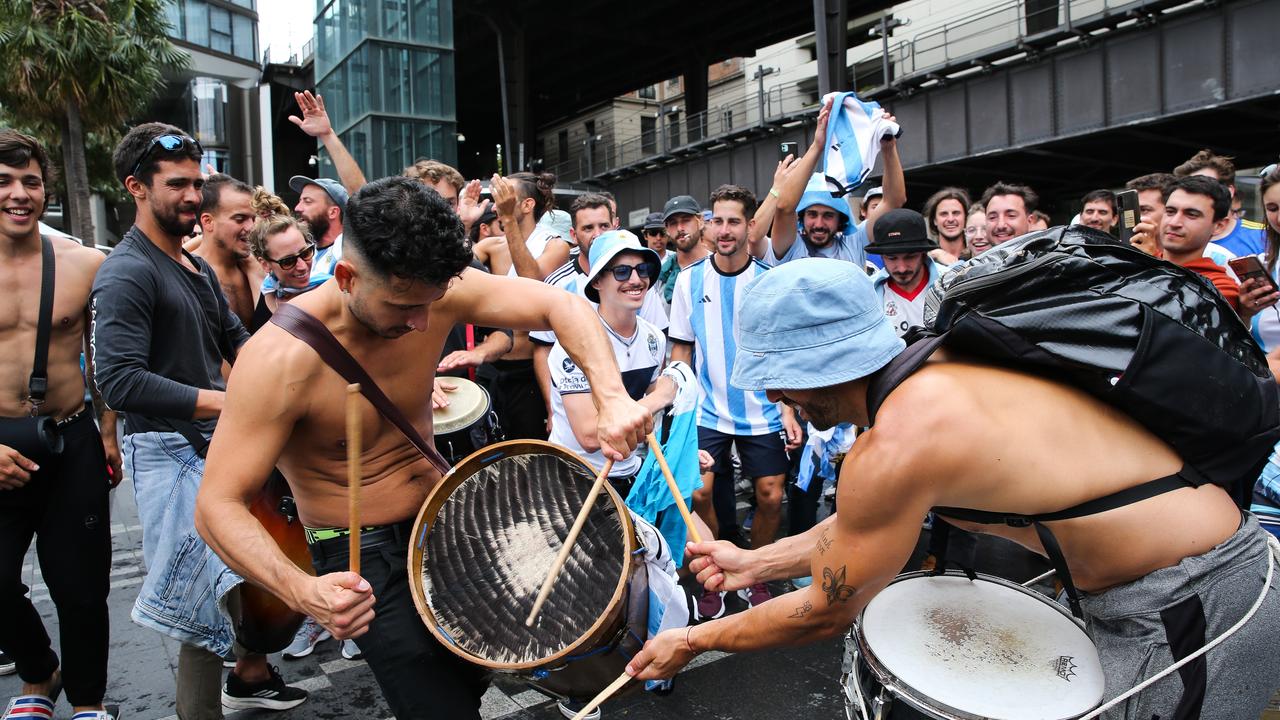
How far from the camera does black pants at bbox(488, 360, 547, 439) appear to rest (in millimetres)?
5219

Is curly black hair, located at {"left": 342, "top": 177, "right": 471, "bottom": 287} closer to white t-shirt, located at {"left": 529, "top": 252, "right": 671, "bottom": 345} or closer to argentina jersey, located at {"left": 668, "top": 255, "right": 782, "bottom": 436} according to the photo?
white t-shirt, located at {"left": 529, "top": 252, "right": 671, "bottom": 345}

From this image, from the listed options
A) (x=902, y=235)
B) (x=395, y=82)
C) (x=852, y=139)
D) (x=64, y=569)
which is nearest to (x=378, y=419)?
(x=64, y=569)

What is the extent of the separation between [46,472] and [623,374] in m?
2.41

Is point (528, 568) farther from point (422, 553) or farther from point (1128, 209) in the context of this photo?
point (1128, 209)

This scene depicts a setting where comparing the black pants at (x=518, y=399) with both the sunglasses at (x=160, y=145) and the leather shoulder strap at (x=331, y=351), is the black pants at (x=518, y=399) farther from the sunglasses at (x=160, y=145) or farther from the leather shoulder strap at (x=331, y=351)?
the leather shoulder strap at (x=331, y=351)

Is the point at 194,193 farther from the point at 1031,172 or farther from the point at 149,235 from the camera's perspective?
the point at 1031,172

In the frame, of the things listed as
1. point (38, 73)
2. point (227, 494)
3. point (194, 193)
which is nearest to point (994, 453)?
point (227, 494)

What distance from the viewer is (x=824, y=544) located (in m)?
2.02

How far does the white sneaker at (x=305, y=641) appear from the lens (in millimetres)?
4219

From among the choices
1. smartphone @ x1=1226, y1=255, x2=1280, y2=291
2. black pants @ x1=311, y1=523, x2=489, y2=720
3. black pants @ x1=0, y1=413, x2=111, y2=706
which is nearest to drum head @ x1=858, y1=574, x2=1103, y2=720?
black pants @ x1=311, y1=523, x2=489, y2=720

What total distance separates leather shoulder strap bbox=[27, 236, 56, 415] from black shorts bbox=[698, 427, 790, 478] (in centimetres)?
322

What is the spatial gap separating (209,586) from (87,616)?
0.52 m

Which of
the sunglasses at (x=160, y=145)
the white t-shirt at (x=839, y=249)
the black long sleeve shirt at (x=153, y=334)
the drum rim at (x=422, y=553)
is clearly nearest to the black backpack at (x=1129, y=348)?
the drum rim at (x=422, y=553)

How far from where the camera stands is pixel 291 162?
44844 millimetres
